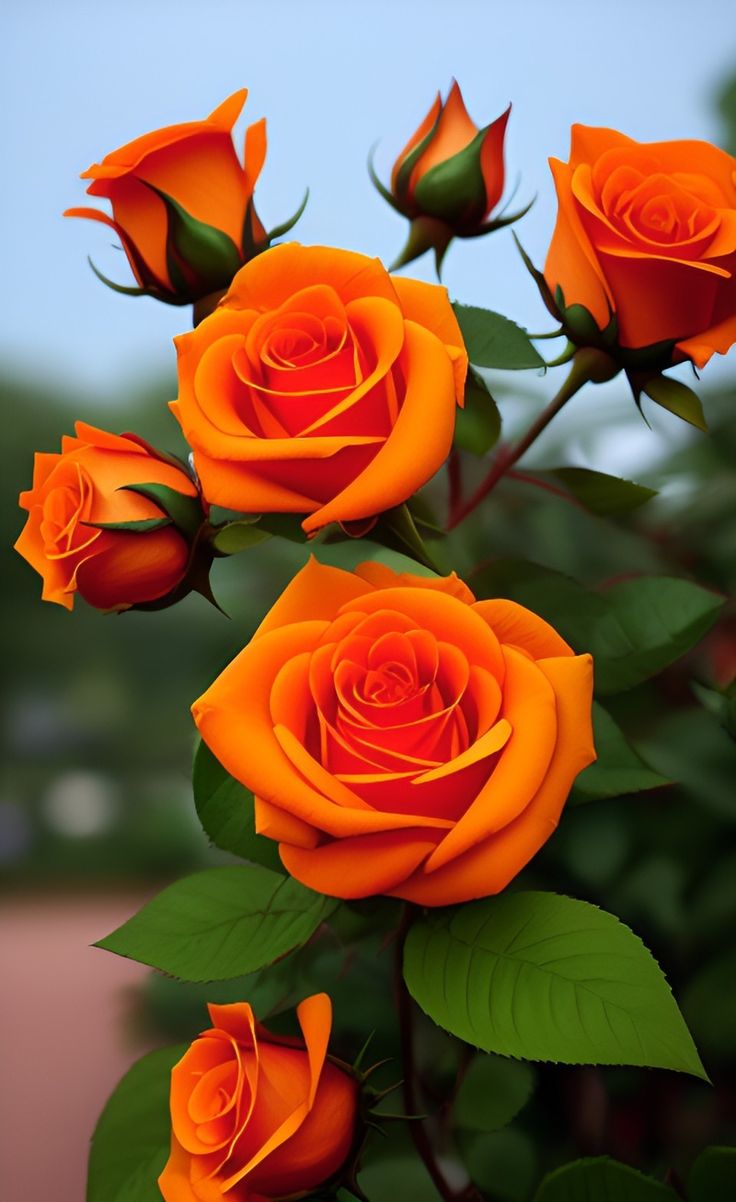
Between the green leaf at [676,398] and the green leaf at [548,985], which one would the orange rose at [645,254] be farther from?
the green leaf at [548,985]

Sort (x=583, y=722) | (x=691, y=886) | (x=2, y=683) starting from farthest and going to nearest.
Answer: (x=2, y=683), (x=691, y=886), (x=583, y=722)

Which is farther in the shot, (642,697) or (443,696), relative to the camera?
(642,697)

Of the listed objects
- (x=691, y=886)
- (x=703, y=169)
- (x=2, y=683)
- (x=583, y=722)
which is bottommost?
(x=2, y=683)

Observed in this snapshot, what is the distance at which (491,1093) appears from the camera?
0.33m

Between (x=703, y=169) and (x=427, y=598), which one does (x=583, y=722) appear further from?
(x=703, y=169)

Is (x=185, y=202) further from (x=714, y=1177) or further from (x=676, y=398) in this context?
(x=714, y=1177)

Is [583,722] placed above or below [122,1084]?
above

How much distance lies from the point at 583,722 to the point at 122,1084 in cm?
17

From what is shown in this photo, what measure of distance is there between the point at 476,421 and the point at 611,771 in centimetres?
10

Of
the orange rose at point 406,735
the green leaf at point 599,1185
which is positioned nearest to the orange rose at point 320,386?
the orange rose at point 406,735

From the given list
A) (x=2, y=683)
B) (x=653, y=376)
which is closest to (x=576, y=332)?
(x=653, y=376)

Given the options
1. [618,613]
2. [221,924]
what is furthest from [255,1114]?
[618,613]

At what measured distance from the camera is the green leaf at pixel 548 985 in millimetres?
205

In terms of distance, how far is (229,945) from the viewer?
0.86 feet
